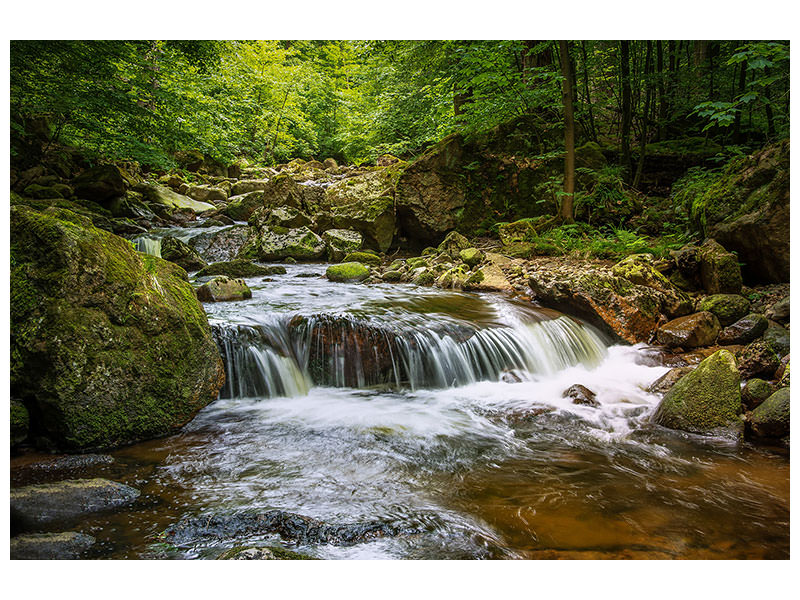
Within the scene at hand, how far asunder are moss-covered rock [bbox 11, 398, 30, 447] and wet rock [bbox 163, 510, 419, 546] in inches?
58.2

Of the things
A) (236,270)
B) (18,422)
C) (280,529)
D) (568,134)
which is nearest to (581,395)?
(280,529)

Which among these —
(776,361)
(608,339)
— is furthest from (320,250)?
(776,361)

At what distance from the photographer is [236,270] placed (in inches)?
347

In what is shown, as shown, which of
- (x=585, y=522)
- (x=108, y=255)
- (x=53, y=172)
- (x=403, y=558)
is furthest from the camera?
(x=53, y=172)

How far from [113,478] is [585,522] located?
2.69m

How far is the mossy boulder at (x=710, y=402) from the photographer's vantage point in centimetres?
339

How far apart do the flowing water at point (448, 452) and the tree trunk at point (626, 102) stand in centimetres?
601

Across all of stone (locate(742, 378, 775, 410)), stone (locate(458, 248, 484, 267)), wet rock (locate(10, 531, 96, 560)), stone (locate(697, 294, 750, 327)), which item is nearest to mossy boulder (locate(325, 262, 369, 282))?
stone (locate(458, 248, 484, 267))

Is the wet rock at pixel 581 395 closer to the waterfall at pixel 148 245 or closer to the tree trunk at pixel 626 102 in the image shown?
the tree trunk at pixel 626 102

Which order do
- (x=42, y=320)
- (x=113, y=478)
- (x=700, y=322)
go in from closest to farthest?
(x=113, y=478), (x=42, y=320), (x=700, y=322)

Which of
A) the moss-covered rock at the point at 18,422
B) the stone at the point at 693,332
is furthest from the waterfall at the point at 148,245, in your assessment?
the stone at the point at 693,332

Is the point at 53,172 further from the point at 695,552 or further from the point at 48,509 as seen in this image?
the point at 695,552

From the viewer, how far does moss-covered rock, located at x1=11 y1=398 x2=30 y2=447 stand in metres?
2.79

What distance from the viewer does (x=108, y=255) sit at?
3307 millimetres
